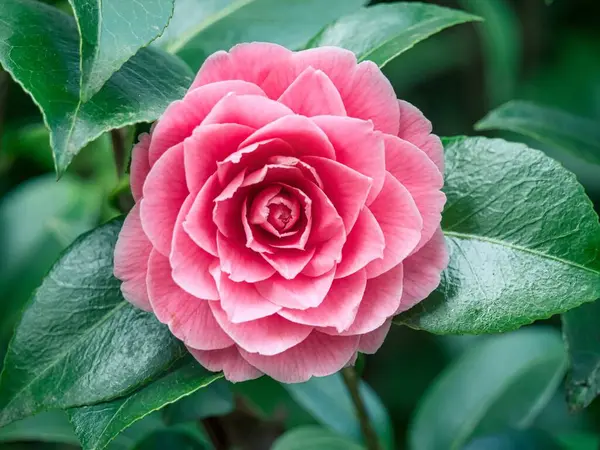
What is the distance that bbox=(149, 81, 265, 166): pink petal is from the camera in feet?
1.91

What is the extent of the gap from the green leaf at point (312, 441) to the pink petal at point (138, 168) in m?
0.52

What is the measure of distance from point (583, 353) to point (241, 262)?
0.38 m

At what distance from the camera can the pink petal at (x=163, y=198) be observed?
58 cm

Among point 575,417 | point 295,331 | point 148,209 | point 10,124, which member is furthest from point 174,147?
point 575,417

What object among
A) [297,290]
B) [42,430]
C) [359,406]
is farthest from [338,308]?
[42,430]

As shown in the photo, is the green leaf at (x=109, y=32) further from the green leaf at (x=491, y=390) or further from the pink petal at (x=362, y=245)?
the green leaf at (x=491, y=390)

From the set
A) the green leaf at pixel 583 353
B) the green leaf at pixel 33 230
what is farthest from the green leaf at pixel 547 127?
the green leaf at pixel 33 230

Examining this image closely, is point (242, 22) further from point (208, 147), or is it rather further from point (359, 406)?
point (359, 406)

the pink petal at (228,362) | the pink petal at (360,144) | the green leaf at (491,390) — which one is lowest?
the green leaf at (491,390)

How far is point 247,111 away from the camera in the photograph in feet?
1.90

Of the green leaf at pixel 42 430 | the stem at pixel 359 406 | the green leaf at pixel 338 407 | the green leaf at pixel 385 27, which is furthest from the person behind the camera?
the green leaf at pixel 338 407

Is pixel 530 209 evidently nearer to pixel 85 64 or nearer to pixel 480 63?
pixel 85 64

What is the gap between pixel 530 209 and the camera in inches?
26.6

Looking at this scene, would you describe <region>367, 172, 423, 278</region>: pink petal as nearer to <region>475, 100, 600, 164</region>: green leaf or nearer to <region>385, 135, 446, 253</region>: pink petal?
<region>385, 135, 446, 253</region>: pink petal
